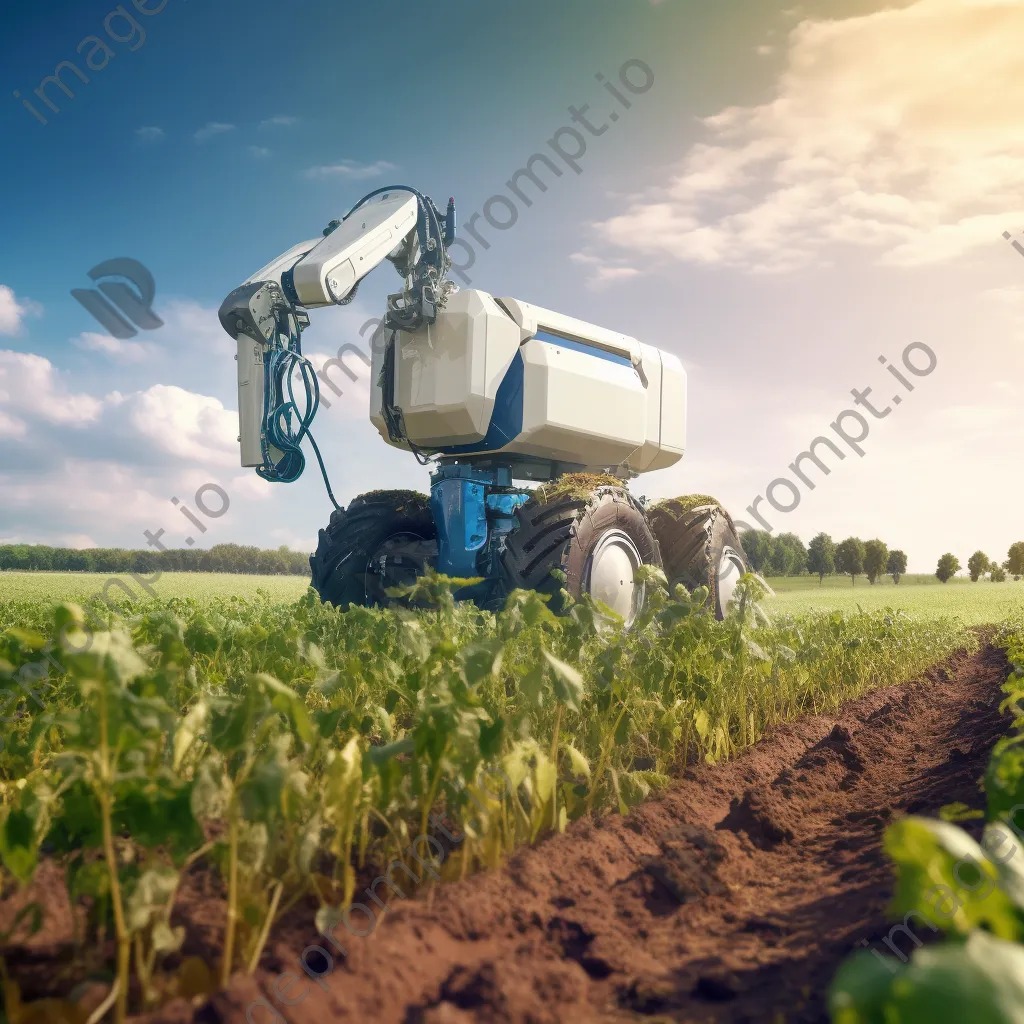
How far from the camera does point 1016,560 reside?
56.7 m

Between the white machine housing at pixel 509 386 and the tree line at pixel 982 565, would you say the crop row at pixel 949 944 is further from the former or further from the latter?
the tree line at pixel 982 565

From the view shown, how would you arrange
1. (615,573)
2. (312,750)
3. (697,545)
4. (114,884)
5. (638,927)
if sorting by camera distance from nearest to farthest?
(114,884) < (638,927) < (312,750) < (615,573) < (697,545)

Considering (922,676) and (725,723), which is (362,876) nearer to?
(725,723)

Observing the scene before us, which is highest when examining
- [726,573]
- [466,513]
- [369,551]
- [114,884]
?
[466,513]

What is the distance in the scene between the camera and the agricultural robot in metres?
5.49

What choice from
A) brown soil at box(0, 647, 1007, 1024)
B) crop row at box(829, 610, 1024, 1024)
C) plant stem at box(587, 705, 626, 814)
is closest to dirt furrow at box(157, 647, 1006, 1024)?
brown soil at box(0, 647, 1007, 1024)

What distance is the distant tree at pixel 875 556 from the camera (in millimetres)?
62688

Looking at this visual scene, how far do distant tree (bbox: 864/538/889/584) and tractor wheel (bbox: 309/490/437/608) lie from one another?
204 ft

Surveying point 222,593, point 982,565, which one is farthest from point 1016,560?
point 222,593

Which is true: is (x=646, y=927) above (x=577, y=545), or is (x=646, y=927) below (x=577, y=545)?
below

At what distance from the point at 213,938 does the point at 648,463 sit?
7088mm

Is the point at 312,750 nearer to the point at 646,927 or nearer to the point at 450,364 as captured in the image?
the point at 646,927

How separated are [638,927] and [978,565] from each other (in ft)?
220

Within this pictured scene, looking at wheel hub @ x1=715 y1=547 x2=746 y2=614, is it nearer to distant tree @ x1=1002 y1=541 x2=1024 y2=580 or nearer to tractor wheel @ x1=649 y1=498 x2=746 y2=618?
tractor wheel @ x1=649 y1=498 x2=746 y2=618
